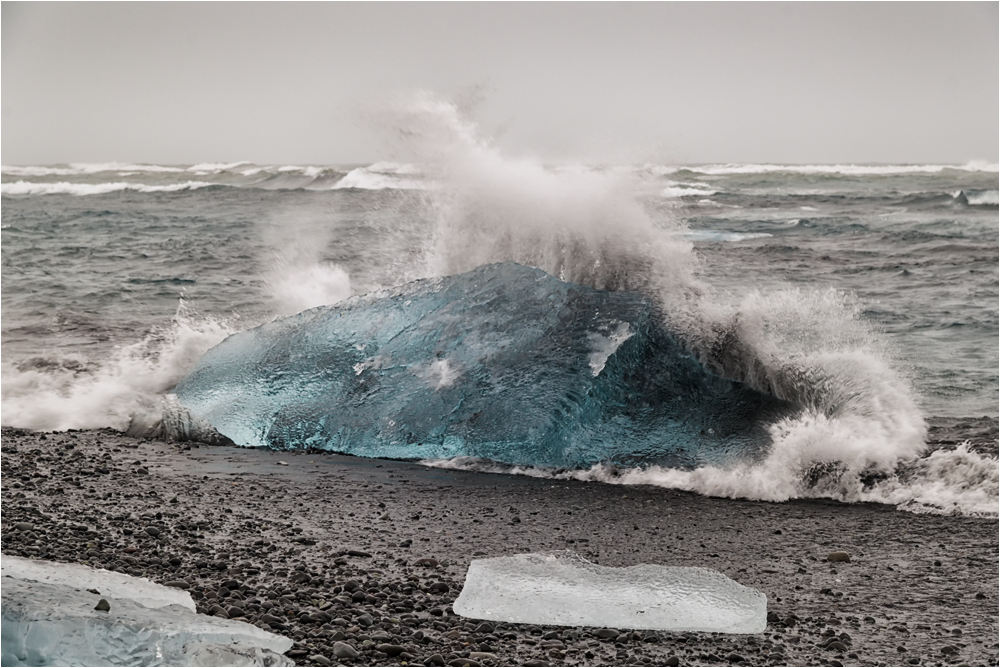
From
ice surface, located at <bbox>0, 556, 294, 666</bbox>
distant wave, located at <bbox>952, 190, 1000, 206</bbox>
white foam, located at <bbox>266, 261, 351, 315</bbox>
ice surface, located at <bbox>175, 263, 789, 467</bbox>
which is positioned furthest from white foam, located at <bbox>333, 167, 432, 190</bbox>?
ice surface, located at <bbox>0, 556, 294, 666</bbox>

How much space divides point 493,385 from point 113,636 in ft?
9.75

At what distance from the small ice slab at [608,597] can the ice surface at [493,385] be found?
1404 millimetres

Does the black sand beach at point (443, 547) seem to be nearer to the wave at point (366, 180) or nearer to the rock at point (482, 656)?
the rock at point (482, 656)

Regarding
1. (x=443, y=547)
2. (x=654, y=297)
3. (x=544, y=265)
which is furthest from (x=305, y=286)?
(x=443, y=547)

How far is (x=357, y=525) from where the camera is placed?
14.4 ft

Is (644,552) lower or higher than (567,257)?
lower

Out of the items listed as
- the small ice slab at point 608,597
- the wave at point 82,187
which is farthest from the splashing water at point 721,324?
the wave at point 82,187

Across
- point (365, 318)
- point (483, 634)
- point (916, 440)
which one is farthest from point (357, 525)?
point (916, 440)

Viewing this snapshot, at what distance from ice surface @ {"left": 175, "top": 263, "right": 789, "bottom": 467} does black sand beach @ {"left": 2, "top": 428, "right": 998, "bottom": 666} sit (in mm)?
254

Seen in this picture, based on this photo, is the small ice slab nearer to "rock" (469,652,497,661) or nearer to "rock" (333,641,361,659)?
"rock" (469,652,497,661)

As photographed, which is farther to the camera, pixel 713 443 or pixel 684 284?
pixel 684 284

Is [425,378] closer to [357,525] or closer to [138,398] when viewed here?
[357,525]

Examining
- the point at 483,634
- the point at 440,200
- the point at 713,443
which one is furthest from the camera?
the point at 440,200

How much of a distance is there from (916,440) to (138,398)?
506cm
